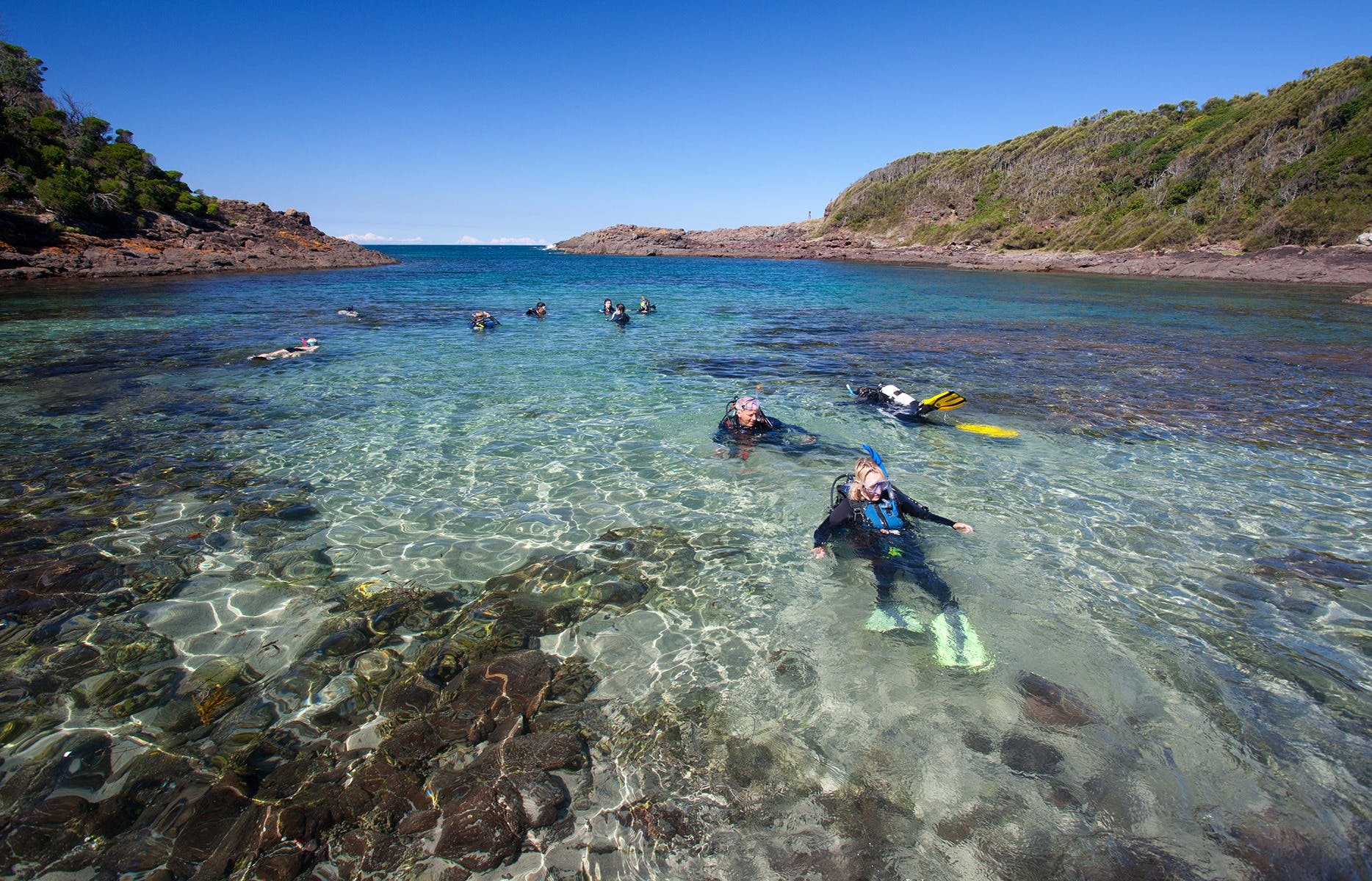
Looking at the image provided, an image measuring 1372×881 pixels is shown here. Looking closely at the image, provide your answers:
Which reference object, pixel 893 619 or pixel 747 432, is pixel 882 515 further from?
pixel 747 432

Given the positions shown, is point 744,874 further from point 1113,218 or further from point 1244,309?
point 1113,218

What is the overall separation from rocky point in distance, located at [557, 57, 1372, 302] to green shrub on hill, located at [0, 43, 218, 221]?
3456 inches

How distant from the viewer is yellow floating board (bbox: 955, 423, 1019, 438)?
12367 millimetres

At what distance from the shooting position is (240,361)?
742 inches

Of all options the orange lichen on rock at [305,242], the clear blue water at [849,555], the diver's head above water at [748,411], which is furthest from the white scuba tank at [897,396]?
the orange lichen on rock at [305,242]

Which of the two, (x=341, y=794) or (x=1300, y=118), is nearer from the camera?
(x=341, y=794)

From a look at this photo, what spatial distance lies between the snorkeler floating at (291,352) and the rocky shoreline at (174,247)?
34.5 m

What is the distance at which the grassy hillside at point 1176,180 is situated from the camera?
162ft

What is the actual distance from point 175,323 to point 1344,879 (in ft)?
115

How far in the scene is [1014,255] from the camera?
7500cm

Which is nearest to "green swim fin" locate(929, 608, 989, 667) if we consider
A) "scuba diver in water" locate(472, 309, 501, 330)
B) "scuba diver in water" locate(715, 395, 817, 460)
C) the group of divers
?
the group of divers

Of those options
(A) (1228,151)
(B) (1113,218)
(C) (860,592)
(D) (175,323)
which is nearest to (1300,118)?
(A) (1228,151)

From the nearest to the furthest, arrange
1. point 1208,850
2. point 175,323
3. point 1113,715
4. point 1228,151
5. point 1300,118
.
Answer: point 1208,850 → point 1113,715 → point 175,323 → point 1300,118 → point 1228,151

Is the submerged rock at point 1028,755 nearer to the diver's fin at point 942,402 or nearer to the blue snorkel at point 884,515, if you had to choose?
the blue snorkel at point 884,515
